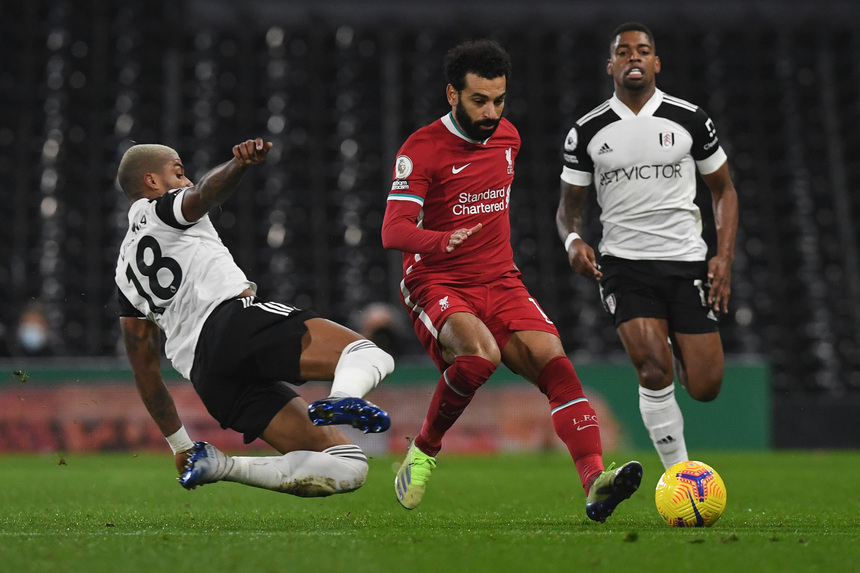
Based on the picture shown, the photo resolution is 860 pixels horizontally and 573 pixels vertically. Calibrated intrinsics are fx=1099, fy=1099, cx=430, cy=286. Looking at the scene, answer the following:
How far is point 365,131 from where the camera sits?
16594 millimetres

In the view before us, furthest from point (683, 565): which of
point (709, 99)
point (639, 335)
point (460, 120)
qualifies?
point (709, 99)

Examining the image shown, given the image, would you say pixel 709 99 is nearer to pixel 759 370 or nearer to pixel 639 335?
pixel 759 370

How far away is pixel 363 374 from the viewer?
13.8ft

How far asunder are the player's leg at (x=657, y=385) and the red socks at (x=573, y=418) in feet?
1.94

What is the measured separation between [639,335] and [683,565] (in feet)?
7.15

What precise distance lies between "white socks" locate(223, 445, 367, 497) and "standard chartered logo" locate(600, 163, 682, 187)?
6.98 feet

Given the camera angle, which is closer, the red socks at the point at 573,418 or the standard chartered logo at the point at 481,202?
Answer: the red socks at the point at 573,418

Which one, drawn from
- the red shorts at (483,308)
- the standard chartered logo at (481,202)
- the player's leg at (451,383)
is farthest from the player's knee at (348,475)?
the standard chartered logo at (481,202)

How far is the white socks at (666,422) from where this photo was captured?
5438 millimetres

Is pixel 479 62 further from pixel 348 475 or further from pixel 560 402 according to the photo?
pixel 348 475

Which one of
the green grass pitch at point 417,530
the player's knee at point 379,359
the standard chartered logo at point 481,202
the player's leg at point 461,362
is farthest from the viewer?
the standard chartered logo at point 481,202

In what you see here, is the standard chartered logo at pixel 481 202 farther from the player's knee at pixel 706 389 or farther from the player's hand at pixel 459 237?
the player's knee at pixel 706 389

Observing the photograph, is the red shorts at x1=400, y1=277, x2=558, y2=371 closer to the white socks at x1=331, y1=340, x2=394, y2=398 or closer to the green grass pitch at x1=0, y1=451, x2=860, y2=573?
Answer: the white socks at x1=331, y1=340, x2=394, y2=398

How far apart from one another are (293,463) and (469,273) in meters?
1.28
